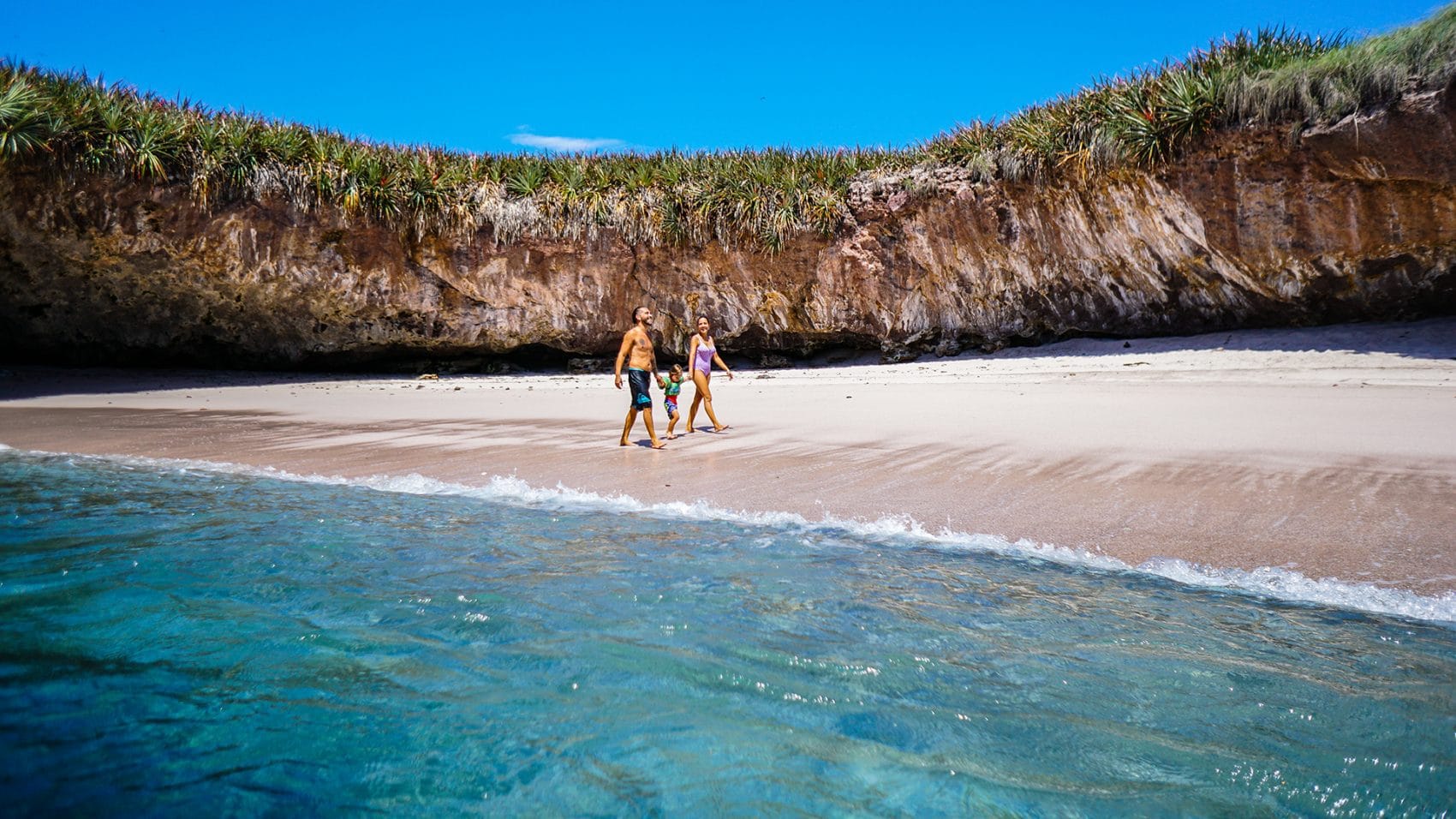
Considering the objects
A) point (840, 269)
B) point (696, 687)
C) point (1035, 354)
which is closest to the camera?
point (696, 687)

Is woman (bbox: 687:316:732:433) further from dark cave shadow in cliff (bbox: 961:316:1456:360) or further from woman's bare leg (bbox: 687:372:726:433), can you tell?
dark cave shadow in cliff (bbox: 961:316:1456:360)

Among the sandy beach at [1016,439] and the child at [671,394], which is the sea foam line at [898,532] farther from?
the child at [671,394]

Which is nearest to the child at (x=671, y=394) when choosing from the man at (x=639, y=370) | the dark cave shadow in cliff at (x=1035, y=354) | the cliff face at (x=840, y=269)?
the man at (x=639, y=370)

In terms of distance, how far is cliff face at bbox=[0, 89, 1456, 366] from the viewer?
10953 mm

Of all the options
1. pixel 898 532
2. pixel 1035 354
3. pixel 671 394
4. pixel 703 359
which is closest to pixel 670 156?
pixel 1035 354

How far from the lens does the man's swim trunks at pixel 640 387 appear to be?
8.04m

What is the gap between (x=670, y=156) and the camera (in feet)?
54.1

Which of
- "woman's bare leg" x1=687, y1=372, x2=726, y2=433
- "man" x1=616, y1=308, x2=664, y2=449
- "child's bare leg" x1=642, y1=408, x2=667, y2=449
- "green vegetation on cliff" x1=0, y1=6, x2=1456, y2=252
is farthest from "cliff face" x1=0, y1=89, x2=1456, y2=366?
"child's bare leg" x1=642, y1=408, x2=667, y2=449

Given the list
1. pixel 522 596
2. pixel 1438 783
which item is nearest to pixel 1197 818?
pixel 1438 783

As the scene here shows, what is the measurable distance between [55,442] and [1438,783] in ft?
35.1

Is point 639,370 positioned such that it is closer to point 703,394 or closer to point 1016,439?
point 703,394

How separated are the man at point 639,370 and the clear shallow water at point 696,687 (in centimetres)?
393

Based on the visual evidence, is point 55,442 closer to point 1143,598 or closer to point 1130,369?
point 1143,598

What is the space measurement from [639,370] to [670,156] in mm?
9576
